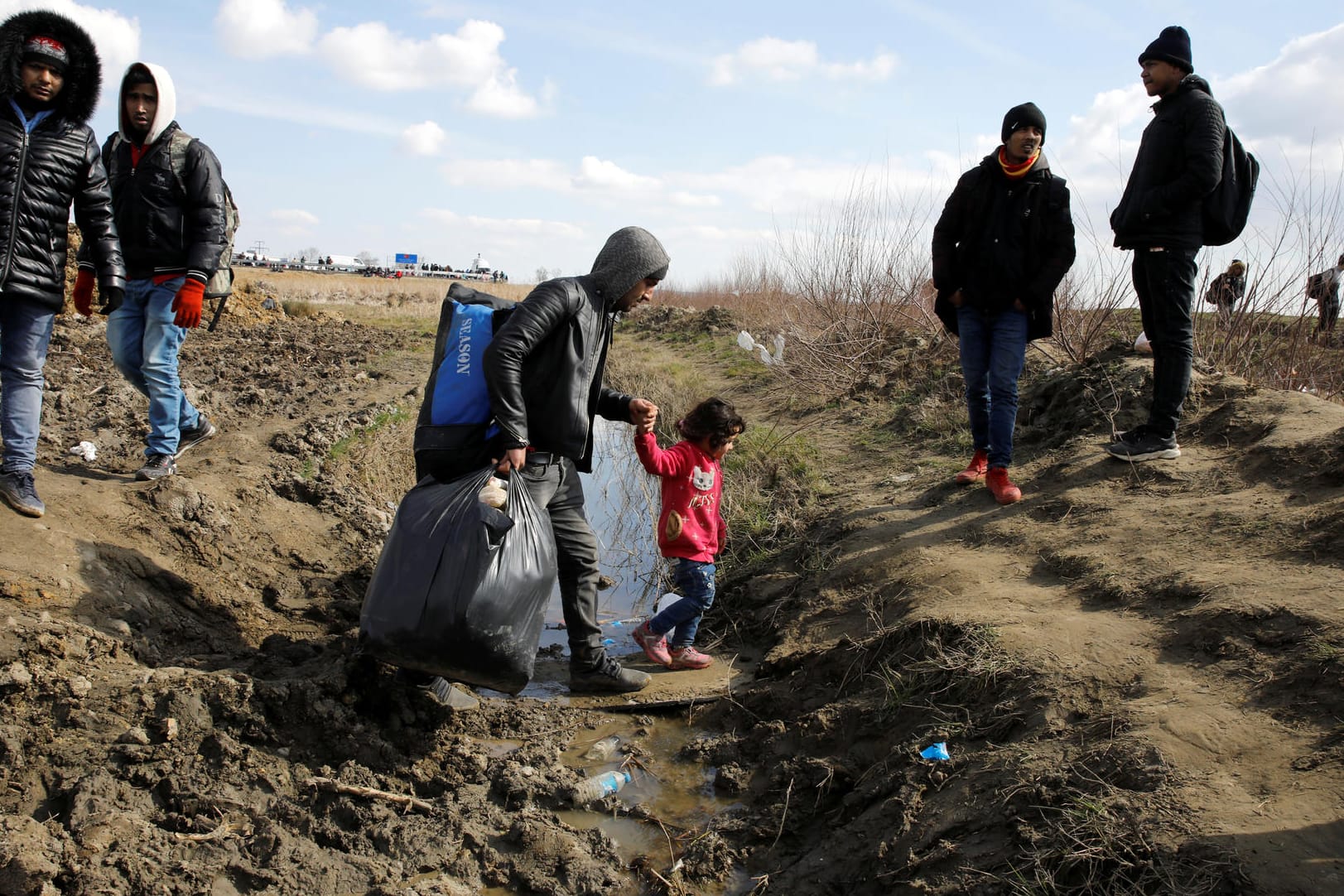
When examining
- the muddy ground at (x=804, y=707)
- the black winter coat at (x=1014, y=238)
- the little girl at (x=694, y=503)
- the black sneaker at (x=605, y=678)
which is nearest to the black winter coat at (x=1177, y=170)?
the black winter coat at (x=1014, y=238)

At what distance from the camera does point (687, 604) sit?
13.6 ft

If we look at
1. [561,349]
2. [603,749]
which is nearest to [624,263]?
[561,349]

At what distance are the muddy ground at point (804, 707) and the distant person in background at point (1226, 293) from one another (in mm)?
1480

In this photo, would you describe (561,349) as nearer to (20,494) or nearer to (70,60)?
(20,494)

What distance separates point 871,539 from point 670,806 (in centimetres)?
199

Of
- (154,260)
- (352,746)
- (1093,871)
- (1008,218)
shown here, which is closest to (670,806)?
(352,746)

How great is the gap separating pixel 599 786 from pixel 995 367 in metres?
2.79

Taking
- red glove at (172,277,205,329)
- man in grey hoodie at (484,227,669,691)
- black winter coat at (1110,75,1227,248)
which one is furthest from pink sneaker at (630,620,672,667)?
black winter coat at (1110,75,1227,248)

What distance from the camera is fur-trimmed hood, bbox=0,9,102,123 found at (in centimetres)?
358

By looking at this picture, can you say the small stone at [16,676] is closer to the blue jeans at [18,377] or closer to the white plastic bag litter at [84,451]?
the blue jeans at [18,377]

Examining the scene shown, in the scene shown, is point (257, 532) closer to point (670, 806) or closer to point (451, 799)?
point (451, 799)

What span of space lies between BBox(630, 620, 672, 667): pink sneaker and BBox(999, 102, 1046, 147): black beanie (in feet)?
9.62

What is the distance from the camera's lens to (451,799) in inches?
116

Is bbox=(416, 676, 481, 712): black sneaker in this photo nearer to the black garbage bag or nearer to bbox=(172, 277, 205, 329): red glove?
the black garbage bag
